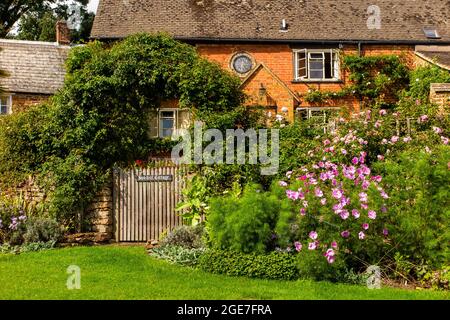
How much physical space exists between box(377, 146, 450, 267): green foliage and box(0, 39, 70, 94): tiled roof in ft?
73.8

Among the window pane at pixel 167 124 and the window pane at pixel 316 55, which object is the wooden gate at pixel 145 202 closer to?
the window pane at pixel 167 124

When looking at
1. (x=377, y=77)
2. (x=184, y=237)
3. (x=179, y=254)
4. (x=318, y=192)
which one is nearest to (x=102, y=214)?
(x=184, y=237)

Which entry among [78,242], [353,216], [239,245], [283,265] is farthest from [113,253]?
[353,216]

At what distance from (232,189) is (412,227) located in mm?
4962

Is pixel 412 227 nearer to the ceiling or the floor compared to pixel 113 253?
nearer to the ceiling

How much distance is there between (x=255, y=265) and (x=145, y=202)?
523 centimetres

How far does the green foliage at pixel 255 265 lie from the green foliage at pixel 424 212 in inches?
74.6

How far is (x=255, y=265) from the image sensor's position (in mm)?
10109

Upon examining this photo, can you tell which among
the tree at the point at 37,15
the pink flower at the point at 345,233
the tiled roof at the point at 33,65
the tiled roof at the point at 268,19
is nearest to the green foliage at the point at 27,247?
the pink flower at the point at 345,233

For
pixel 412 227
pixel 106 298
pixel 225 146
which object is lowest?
pixel 106 298

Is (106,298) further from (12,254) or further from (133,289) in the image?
(12,254)

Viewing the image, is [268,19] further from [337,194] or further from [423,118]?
[337,194]

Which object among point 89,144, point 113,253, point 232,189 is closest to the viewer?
point 113,253

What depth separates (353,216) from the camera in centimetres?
995
